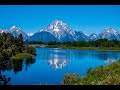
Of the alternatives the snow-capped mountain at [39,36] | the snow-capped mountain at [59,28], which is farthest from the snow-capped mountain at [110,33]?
the snow-capped mountain at [39,36]

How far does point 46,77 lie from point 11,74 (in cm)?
330

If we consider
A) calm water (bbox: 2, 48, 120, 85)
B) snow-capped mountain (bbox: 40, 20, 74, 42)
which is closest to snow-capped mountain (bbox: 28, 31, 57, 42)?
snow-capped mountain (bbox: 40, 20, 74, 42)

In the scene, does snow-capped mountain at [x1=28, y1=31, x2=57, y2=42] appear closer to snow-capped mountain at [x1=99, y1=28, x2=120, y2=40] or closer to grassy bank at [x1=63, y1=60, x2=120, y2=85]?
snow-capped mountain at [x1=99, y1=28, x2=120, y2=40]

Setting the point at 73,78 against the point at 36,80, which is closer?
the point at 73,78

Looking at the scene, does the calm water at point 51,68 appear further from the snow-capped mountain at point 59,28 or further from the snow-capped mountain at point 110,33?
the snow-capped mountain at point 59,28

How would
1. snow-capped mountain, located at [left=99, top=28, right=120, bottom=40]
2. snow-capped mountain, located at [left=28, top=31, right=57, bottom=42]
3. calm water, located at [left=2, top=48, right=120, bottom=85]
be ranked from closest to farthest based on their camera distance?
snow-capped mountain, located at [left=99, top=28, right=120, bottom=40] < snow-capped mountain, located at [left=28, top=31, right=57, bottom=42] < calm water, located at [left=2, top=48, right=120, bottom=85]

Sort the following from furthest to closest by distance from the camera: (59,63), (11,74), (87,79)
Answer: (59,63) < (11,74) < (87,79)

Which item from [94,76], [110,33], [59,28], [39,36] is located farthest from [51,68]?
[94,76]

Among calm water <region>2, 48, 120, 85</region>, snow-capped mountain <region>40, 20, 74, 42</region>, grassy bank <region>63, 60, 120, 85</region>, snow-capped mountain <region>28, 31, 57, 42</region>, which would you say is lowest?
calm water <region>2, 48, 120, 85</region>
